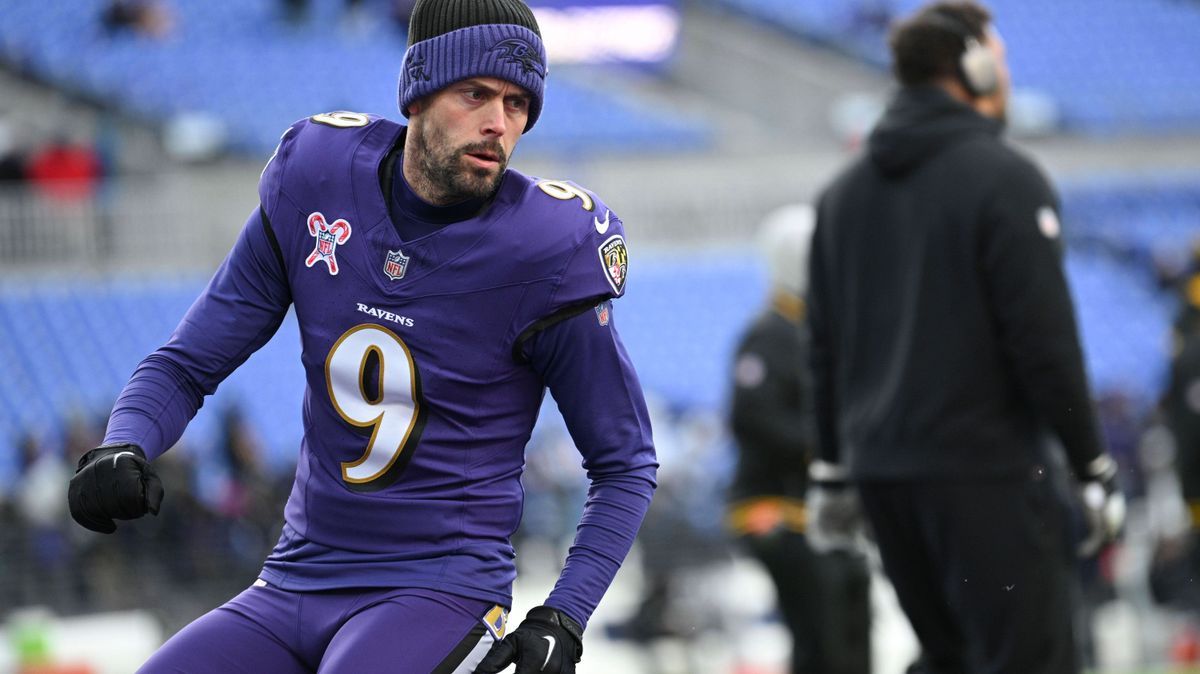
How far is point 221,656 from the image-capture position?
9.18ft

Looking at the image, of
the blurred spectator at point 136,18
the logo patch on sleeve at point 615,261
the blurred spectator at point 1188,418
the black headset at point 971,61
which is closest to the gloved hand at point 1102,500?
the black headset at point 971,61

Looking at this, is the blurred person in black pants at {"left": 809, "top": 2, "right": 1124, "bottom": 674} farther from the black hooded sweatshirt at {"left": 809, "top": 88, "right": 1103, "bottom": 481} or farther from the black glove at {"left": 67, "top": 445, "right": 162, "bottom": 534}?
the black glove at {"left": 67, "top": 445, "right": 162, "bottom": 534}

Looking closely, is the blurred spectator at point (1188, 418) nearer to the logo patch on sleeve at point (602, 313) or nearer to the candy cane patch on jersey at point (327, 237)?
the logo patch on sleeve at point (602, 313)

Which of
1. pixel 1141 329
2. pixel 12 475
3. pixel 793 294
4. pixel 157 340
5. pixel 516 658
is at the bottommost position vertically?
pixel 516 658

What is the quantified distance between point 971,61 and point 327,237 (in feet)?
6.69

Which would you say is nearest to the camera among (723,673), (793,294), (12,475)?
(793,294)

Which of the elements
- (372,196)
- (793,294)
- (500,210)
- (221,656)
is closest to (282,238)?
(372,196)

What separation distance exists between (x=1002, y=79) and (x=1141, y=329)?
14.4 metres

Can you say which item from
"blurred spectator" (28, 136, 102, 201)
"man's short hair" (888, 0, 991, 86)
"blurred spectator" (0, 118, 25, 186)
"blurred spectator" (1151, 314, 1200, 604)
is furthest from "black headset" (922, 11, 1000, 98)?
"blurred spectator" (0, 118, 25, 186)

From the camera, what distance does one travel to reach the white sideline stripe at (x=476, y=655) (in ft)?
9.11

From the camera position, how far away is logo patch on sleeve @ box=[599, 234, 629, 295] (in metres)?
2.92

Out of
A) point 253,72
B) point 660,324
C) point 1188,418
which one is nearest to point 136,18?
point 253,72

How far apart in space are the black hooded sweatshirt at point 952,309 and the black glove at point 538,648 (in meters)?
1.55

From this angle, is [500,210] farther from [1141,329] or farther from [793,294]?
[1141,329]
